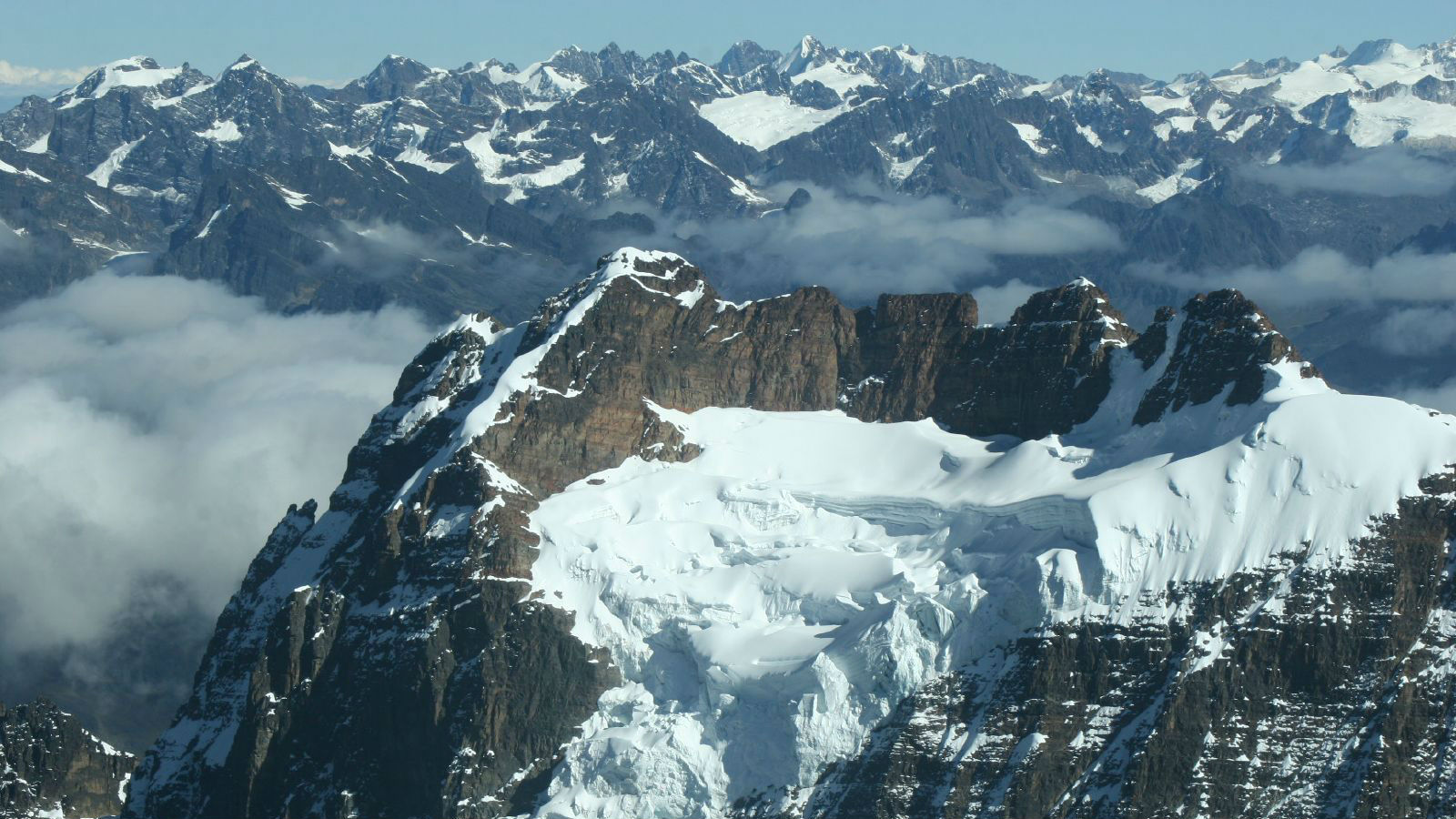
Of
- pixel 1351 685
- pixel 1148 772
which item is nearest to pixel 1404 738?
pixel 1351 685

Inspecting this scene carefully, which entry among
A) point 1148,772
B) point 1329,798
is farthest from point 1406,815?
point 1148,772

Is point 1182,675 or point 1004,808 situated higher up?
point 1182,675

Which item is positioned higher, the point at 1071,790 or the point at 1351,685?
the point at 1351,685

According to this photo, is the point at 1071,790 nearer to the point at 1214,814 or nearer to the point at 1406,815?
the point at 1214,814

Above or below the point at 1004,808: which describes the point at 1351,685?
above

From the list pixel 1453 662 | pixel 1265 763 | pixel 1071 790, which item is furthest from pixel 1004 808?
pixel 1453 662

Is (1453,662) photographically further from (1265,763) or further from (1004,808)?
(1004,808)

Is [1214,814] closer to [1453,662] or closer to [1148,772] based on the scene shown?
[1148,772]
